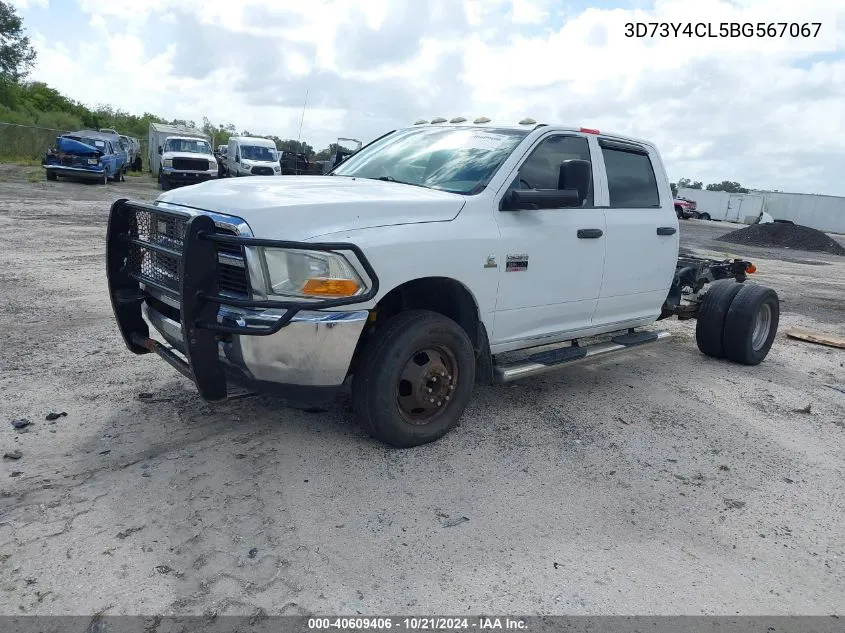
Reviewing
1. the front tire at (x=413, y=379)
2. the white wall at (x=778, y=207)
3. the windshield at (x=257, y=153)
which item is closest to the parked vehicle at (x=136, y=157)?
the windshield at (x=257, y=153)

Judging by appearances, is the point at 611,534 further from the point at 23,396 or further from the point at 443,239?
the point at 23,396

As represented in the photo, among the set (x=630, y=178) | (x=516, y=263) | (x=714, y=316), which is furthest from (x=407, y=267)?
(x=714, y=316)

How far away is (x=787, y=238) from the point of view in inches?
1069

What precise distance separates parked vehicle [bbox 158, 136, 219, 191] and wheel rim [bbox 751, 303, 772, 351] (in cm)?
2253

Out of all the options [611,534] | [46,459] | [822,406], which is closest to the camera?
[611,534]

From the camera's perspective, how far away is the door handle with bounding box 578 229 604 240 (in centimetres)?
497

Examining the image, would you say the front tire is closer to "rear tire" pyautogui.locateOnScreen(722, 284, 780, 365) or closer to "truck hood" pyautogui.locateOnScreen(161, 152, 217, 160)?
"rear tire" pyautogui.locateOnScreen(722, 284, 780, 365)

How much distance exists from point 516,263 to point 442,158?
97cm

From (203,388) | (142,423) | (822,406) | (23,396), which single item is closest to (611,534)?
(203,388)

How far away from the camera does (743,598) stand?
3031mm

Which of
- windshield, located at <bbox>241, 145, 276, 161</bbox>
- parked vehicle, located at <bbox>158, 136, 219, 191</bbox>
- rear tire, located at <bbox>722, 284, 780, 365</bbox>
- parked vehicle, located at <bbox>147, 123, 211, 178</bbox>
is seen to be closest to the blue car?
parked vehicle, located at <bbox>158, 136, 219, 191</bbox>

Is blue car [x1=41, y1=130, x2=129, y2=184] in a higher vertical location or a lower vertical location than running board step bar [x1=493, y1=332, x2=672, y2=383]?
higher

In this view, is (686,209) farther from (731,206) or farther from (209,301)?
(209,301)

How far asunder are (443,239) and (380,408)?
1.03m
